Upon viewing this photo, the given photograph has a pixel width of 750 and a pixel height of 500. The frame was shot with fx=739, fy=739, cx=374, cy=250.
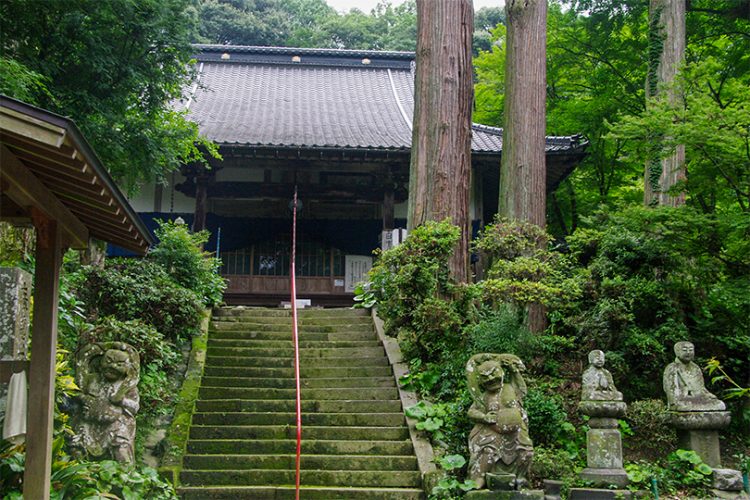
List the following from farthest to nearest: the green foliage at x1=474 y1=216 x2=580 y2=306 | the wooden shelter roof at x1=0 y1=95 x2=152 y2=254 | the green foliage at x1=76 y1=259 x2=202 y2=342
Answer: the green foliage at x1=76 y1=259 x2=202 y2=342 → the green foliage at x1=474 y1=216 x2=580 y2=306 → the wooden shelter roof at x1=0 y1=95 x2=152 y2=254

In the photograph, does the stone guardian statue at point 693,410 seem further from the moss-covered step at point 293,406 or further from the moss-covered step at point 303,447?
the moss-covered step at point 293,406

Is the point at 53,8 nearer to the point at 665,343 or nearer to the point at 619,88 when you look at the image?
the point at 665,343

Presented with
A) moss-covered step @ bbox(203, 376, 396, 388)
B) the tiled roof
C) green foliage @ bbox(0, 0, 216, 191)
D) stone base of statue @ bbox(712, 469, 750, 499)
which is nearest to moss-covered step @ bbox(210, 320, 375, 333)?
moss-covered step @ bbox(203, 376, 396, 388)

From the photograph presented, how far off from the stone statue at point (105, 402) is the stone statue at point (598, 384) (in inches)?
182

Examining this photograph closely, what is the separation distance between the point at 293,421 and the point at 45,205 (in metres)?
5.04

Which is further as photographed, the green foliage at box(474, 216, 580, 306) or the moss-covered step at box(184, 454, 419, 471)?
the green foliage at box(474, 216, 580, 306)

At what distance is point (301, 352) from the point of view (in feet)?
35.4

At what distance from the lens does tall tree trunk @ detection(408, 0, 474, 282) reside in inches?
434

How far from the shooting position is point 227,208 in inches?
696

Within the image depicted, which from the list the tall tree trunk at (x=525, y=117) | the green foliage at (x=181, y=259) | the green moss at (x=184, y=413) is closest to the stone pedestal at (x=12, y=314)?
the green moss at (x=184, y=413)

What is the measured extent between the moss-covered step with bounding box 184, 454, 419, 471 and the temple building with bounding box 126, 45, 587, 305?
825cm

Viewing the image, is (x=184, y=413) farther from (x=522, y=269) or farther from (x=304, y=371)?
(x=522, y=269)

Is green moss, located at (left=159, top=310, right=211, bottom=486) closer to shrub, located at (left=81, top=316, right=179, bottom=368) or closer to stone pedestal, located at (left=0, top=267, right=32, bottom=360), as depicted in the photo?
shrub, located at (left=81, top=316, right=179, bottom=368)

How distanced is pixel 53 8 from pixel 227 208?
8966 millimetres
